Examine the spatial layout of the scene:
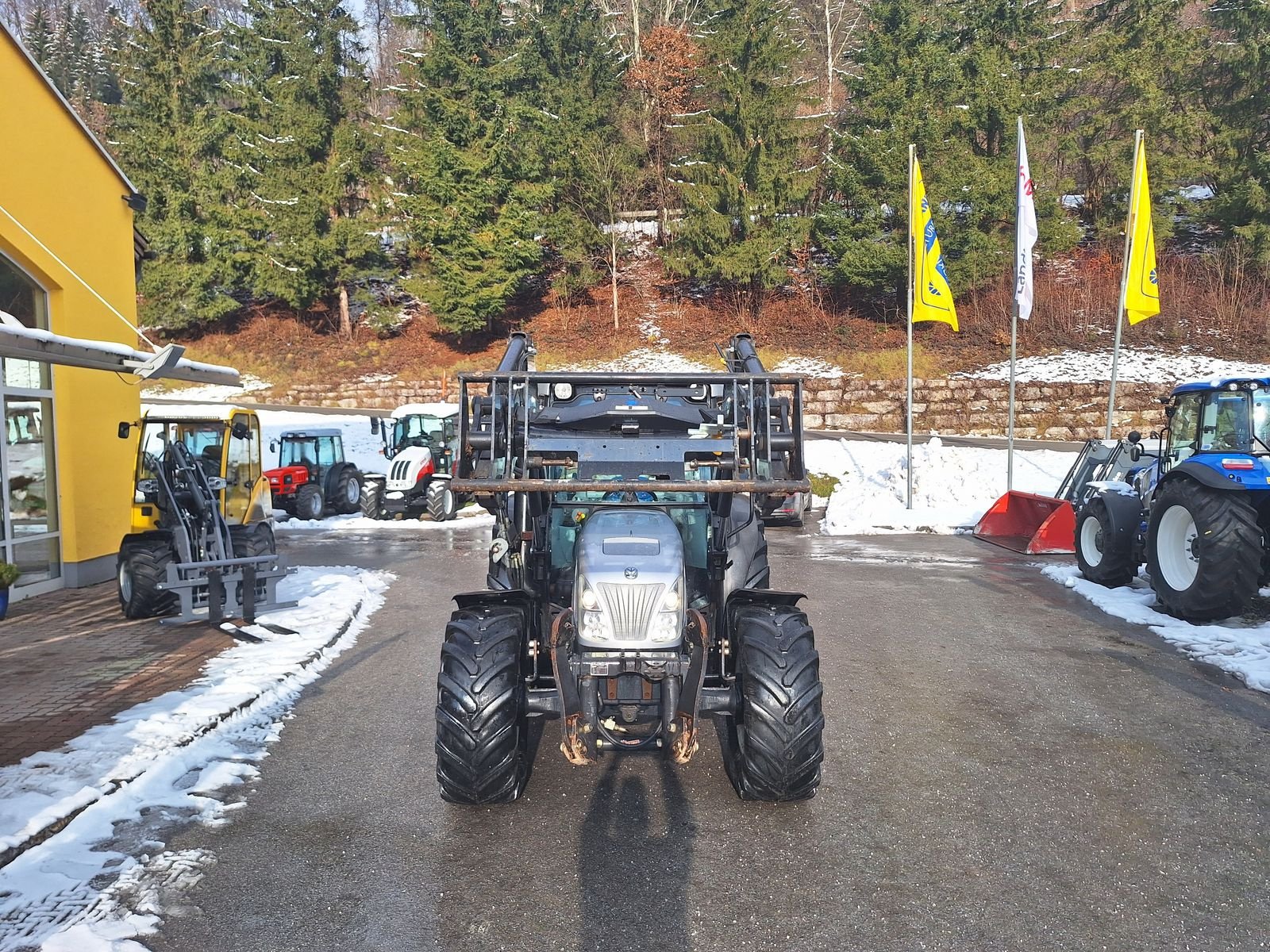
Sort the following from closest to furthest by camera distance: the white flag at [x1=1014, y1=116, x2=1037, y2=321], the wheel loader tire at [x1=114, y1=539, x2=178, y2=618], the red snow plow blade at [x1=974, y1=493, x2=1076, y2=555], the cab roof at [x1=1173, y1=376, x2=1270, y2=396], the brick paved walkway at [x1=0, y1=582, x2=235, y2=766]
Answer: the brick paved walkway at [x1=0, y1=582, x2=235, y2=766], the wheel loader tire at [x1=114, y1=539, x2=178, y2=618], the cab roof at [x1=1173, y1=376, x2=1270, y2=396], the red snow plow blade at [x1=974, y1=493, x2=1076, y2=555], the white flag at [x1=1014, y1=116, x2=1037, y2=321]

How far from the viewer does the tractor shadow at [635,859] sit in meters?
3.64

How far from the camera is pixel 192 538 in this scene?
9.74m

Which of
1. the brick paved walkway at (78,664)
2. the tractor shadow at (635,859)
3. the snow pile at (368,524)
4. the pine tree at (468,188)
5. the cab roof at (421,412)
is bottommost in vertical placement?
the tractor shadow at (635,859)

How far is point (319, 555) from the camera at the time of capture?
47.6ft

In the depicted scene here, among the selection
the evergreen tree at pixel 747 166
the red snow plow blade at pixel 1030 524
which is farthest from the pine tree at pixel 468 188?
the red snow plow blade at pixel 1030 524

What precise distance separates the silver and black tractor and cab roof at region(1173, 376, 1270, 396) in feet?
21.5

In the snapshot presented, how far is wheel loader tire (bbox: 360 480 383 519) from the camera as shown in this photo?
1930cm

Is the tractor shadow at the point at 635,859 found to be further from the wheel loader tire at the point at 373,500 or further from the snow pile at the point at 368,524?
the wheel loader tire at the point at 373,500

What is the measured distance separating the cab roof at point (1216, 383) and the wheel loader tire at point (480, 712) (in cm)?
840

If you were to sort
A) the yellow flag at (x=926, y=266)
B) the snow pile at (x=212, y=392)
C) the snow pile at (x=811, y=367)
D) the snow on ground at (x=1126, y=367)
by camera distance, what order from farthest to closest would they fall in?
the snow pile at (x=212, y=392) → the snow pile at (x=811, y=367) → the snow on ground at (x=1126, y=367) → the yellow flag at (x=926, y=266)

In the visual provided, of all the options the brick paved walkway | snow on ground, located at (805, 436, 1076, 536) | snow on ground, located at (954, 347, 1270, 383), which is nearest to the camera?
the brick paved walkway

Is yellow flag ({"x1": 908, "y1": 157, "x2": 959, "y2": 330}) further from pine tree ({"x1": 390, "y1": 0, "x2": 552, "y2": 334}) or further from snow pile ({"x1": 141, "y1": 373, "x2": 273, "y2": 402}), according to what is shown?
snow pile ({"x1": 141, "y1": 373, "x2": 273, "y2": 402})

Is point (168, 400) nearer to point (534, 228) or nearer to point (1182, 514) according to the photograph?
point (534, 228)

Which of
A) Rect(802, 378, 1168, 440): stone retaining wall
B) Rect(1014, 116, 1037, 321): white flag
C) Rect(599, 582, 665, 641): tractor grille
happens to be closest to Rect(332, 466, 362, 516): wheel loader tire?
Rect(802, 378, 1168, 440): stone retaining wall
